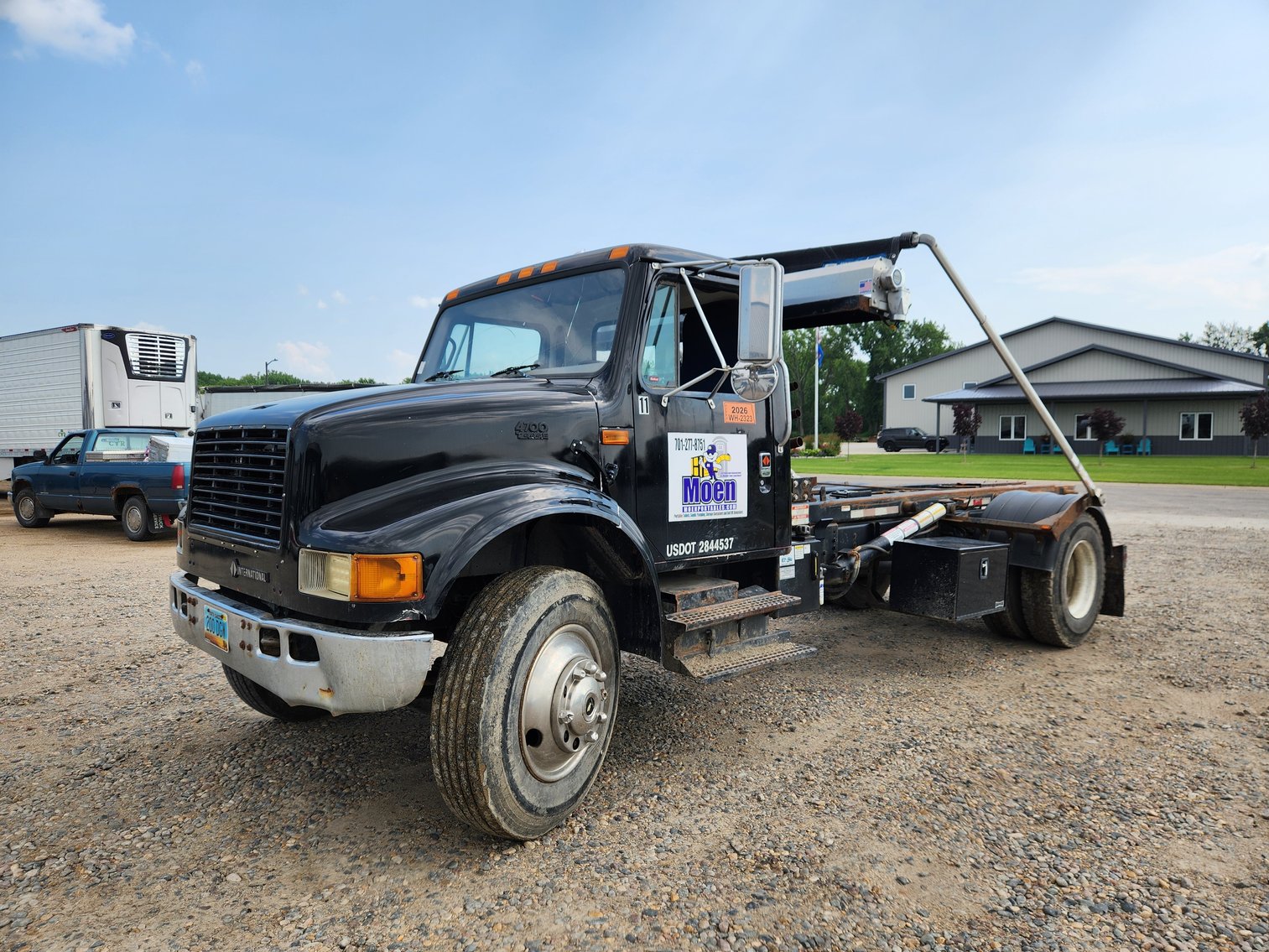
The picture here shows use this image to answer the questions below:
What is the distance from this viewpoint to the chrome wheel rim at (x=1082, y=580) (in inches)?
243

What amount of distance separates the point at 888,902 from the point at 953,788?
1.02 meters

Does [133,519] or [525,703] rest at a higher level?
[525,703]

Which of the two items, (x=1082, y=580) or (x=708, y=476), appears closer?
(x=708, y=476)

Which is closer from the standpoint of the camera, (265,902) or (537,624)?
(265,902)

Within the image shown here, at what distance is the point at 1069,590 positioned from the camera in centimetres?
621

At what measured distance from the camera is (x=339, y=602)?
9.12ft

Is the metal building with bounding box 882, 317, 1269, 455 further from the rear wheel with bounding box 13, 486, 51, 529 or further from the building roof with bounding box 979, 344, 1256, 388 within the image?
the rear wheel with bounding box 13, 486, 51, 529

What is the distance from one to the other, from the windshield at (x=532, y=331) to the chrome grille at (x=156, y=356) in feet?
48.0

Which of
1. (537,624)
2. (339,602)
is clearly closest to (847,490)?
(537,624)

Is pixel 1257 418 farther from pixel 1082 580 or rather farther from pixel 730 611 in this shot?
pixel 730 611

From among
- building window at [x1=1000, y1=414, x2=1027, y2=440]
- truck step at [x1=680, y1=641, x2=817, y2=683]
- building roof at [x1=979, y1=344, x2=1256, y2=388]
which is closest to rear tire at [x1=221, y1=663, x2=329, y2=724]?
truck step at [x1=680, y1=641, x2=817, y2=683]

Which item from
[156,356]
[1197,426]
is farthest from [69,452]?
[1197,426]

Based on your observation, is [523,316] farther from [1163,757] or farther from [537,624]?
[1163,757]

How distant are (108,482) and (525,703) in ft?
40.6
